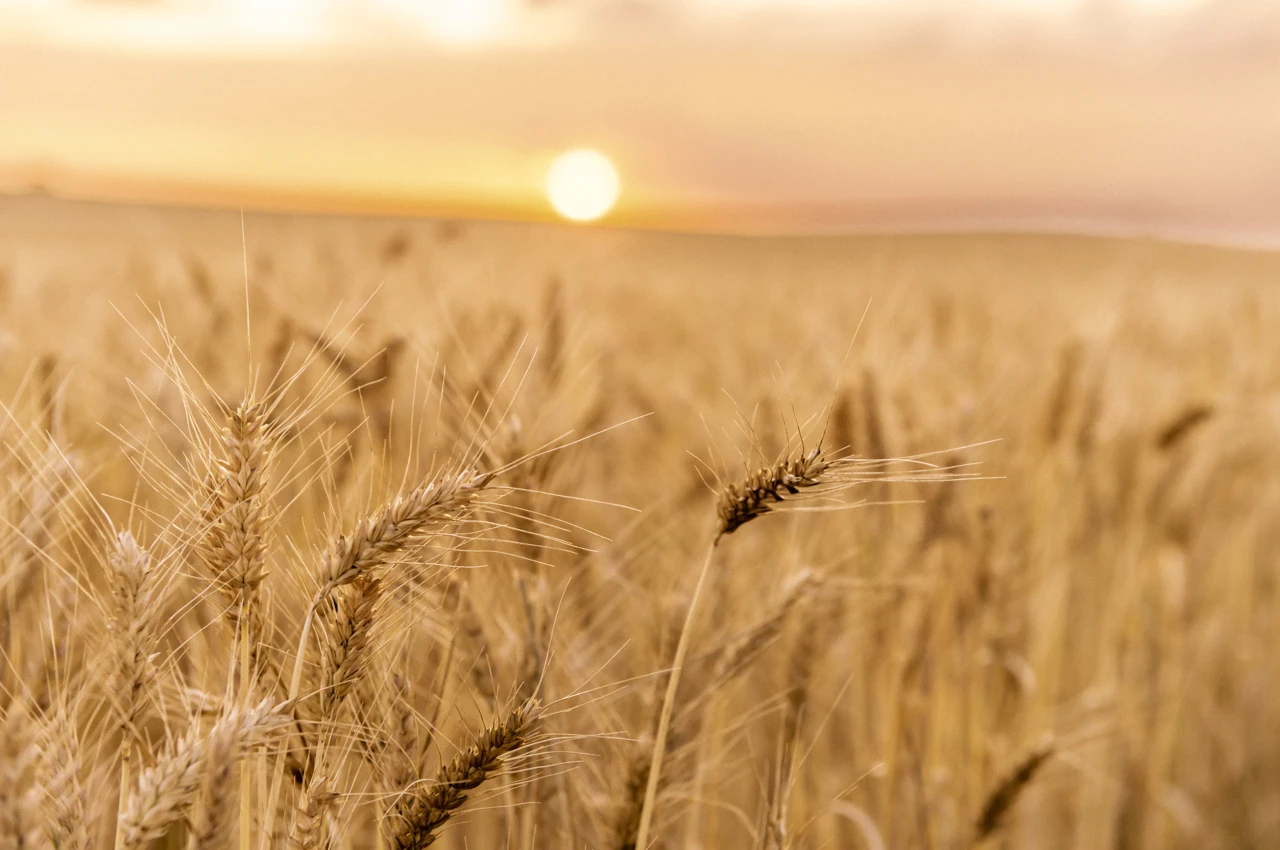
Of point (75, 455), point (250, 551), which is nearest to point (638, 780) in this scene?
point (250, 551)

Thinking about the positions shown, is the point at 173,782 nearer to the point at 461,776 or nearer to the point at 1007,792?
the point at 461,776

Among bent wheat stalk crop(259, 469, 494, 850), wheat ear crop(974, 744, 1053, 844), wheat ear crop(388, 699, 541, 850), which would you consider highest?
bent wheat stalk crop(259, 469, 494, 850)

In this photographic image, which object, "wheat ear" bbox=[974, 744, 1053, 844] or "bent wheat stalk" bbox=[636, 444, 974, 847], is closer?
"bent wheat stalk" bbox=[636, 444, 974, 847]

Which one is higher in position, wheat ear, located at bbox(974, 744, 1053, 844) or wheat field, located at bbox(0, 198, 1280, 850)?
wheat field, located at bbox(0, 198, 1280, 850)

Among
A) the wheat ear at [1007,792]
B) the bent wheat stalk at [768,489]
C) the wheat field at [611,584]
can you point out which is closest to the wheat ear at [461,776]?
the wheat field at [611,584]

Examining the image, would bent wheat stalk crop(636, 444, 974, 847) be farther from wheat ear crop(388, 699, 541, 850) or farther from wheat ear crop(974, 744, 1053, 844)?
wheat ear crop(974, 744, 1053, 844)

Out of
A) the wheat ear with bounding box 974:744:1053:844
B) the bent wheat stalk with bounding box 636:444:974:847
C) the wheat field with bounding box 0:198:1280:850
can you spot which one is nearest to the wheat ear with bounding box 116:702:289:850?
the wheat field with bounding box 0:198:1280:850

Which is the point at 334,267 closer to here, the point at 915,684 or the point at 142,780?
the point at 915,684

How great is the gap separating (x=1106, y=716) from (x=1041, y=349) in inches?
95.2

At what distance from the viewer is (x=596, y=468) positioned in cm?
213

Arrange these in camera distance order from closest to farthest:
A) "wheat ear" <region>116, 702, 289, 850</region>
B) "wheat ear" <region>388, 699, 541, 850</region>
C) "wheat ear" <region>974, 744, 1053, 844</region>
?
"wheat ear" <region>116, 702, 289, 850</region>
"wheat ear" <region>388, 699, 541, 850</region>
"wheat ear" <region>974, 744, 1053, 844</region>

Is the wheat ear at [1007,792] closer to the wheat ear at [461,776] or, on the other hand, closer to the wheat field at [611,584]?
the wheat field at [611,584]

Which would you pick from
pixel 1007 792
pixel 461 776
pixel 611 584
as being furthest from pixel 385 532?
pixel 1007 792

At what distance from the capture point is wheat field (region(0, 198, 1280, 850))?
0.61m
